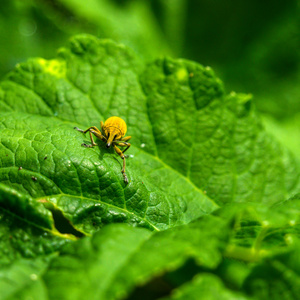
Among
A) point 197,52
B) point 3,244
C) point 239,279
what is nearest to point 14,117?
point 3,244

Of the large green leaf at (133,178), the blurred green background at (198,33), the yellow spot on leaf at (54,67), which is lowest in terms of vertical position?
the large green leaf at (133,178)

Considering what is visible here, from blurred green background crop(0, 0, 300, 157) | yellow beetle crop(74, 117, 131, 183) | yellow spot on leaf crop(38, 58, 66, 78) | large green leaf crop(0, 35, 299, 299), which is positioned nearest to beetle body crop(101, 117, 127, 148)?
yellow beetle crop(74, 117, 131, 183)

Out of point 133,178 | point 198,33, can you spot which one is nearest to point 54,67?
point 133,178

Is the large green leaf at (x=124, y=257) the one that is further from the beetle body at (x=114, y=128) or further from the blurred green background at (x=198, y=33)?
the blurred green background at (x=198, y=33)

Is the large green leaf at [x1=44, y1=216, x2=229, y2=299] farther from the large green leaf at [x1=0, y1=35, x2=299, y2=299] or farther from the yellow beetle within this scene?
the yellow beetle

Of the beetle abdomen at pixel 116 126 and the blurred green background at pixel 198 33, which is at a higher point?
the blurred green background at pixel 198 33

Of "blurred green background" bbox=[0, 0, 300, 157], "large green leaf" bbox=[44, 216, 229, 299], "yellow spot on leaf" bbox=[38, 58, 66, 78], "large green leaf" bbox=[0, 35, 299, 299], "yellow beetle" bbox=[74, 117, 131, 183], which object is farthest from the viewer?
"blurred green background" bbox=[0, 0, 300, 157]

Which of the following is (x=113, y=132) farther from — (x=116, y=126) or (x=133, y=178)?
(x=133, y=178)

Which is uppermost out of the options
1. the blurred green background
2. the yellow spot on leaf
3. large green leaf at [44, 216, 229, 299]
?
the blurred green background

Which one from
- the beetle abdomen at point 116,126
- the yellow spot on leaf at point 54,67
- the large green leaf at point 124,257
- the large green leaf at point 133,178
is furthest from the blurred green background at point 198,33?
the large green leaf at point 124,257
